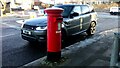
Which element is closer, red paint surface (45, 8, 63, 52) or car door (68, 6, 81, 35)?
red paint surface (45, 8, 63, 52)

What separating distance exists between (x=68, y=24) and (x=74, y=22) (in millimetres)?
507

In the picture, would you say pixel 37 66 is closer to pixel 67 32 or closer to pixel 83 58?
pixel 83 58

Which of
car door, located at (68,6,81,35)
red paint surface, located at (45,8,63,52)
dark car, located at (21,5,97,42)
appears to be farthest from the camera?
car door, located at (68,6,81,35)

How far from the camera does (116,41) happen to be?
3986mm

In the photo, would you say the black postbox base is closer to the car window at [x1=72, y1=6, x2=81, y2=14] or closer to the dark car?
the dark car

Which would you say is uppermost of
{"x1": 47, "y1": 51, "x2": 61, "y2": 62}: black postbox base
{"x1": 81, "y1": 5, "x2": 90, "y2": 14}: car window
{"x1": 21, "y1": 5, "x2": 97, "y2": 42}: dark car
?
{"x1": 81, "y1": 5, "x2": 90, "y2": 14}: car window

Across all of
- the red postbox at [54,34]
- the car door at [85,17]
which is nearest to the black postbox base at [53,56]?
the red postbox at [54,34]

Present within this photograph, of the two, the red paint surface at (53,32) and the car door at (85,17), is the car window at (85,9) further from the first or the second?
the red paint surface at (53,32)

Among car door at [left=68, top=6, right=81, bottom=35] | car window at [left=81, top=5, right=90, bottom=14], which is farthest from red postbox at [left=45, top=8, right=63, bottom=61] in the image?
car window at [left=81, top=5, right=90, bottom=14]

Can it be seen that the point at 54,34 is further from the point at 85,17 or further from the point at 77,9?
the point at 85,17

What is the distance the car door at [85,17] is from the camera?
10.4 m

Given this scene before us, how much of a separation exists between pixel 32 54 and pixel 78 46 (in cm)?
178

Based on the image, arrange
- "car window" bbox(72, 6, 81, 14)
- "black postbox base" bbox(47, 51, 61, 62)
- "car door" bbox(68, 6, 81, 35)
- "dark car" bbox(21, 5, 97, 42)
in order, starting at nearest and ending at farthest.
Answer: "black postbox base" bbox(47, 51, 61, 62), "dark car" bbox(21, 5, 97, 42), "car door" bbox(68, 6, 81, 35), "car window" bbox(72, 6, 81, 14)

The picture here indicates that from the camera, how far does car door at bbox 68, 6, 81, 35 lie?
30.8 feet
